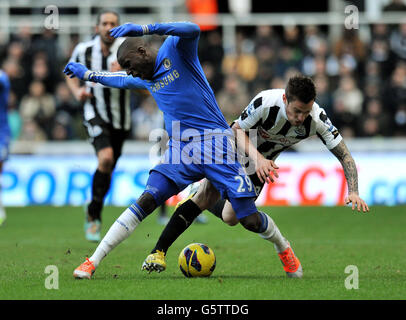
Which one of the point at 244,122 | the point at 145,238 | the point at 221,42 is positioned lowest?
the point at 145,238

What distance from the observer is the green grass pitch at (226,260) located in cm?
Result: 609

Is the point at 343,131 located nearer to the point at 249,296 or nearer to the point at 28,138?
the point at 28,138

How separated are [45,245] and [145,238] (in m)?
1.50

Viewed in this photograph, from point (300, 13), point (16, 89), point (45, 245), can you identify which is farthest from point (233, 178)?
point (300, 13)

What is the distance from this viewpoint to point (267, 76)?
1800 cm

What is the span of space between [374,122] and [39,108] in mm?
7397

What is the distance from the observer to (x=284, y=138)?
7352 millimetres

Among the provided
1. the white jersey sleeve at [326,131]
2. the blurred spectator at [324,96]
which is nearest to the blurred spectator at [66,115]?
the blurred spectator at [324,96]

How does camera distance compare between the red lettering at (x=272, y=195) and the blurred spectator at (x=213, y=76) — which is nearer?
the red lettering at (x=272, y=195)

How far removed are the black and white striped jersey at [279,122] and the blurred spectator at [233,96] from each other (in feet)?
27.6

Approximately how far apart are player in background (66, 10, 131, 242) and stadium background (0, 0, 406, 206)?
17.0 feet

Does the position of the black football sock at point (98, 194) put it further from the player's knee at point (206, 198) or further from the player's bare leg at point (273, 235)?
the player's bare leg at point (273, 235)

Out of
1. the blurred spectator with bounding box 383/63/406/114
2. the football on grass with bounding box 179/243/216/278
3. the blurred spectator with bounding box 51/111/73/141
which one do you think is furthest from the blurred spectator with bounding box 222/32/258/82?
the football on grass with bounding box 179/243/216/278

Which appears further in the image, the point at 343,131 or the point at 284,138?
the point at 343,131
